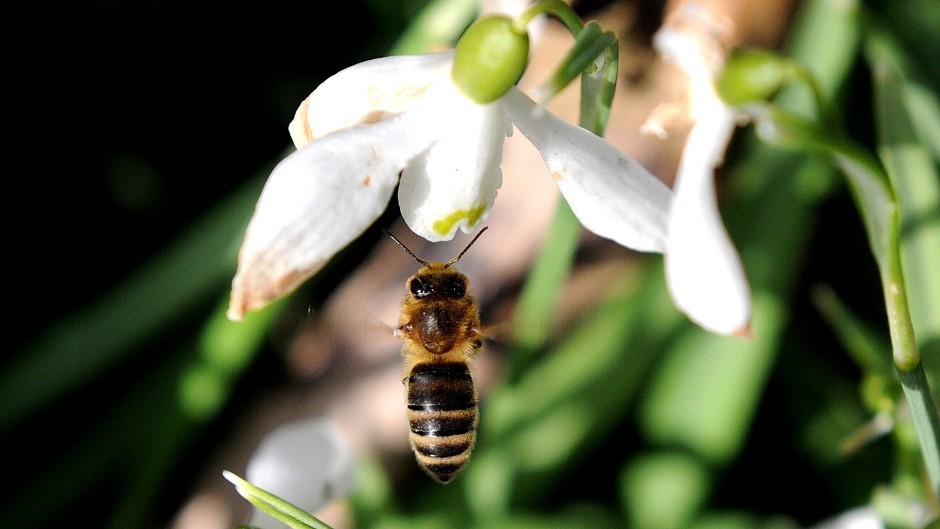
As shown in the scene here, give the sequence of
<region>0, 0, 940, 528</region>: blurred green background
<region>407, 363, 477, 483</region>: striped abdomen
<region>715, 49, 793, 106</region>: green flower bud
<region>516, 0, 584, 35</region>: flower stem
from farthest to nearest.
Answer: <region>0, 0, 940, 528</region>: blurred green background < <region>407, 363, 477, 483</region>: striped abdomen < <region>516, 0, 584, 35</region>: flower stem < <region>715, 49, 793, 106</region>: green flower bud

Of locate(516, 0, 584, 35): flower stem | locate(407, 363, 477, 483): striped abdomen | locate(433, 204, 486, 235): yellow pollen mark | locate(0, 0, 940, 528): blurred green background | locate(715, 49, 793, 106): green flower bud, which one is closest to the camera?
locate(715, 49, 793, 106): green flower bud

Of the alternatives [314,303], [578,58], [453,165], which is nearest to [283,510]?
[453,165]

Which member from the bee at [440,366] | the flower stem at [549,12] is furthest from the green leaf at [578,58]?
the bee at [440,366]

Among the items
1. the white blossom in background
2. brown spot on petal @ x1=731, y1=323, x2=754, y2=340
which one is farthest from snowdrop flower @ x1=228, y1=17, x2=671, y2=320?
the white blossom in background

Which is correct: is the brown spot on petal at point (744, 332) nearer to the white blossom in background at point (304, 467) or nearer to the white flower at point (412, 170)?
the white flower at point (412, 170)

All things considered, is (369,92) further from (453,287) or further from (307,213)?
(453,287)

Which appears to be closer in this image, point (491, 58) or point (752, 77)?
point (752, 77)

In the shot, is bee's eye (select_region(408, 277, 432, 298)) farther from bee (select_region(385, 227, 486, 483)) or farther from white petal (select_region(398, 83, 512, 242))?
white petal (select_region(398, 83, 512, 242))
